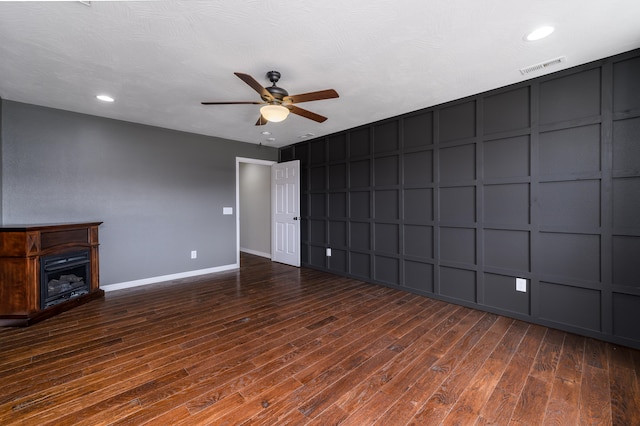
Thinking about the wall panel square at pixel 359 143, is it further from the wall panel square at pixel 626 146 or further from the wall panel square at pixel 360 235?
the wall panel square at pixel 626 146

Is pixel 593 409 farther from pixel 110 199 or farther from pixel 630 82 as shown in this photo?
pixel 110 199

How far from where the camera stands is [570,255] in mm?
2555

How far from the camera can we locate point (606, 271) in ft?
7.79

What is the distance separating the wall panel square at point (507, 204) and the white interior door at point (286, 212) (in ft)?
10.6

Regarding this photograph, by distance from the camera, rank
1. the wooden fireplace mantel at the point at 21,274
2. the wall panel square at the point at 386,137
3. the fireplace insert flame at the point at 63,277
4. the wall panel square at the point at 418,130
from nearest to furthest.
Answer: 1. the wooden fireplace mantel at the point at 21,274
2. the fireplace insert flame at the point at 63,277
3. the wall panel square at the point at 418,130
4. the wall panel square at the point at 386,137

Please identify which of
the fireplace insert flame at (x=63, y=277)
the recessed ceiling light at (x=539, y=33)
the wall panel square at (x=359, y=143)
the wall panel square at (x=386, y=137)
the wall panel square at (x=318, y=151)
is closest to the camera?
the recessed ceiling light at (x=539, y=33)

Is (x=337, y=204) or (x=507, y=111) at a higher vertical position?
(x=507, y=111)

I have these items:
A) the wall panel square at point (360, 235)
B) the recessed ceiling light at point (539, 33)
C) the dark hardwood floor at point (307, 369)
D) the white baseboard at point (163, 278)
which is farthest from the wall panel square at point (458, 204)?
the white baseboard at point (163, 278)

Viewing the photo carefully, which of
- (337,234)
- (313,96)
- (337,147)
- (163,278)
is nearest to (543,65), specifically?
(313,96)

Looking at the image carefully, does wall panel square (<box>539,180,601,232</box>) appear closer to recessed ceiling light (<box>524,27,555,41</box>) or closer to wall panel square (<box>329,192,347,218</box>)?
recessed ceiling light (<box>524,27,555,41</box>)

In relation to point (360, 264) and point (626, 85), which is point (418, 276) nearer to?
point (360, 264)

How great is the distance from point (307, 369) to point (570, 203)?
284cm

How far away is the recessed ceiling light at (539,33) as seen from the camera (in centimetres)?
198

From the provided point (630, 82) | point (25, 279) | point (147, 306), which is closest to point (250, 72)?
point (147, 306)
